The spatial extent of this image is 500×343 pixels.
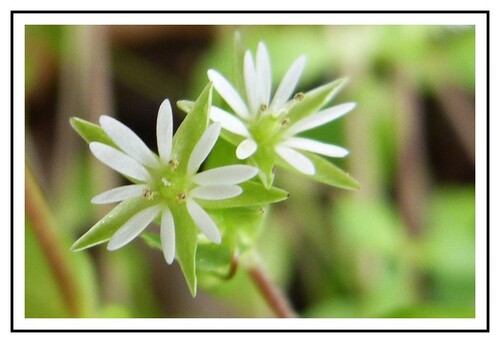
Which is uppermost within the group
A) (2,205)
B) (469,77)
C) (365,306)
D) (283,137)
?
(469,77)

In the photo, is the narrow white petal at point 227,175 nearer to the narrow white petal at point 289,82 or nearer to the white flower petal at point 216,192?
the white flower petal at point 216,192

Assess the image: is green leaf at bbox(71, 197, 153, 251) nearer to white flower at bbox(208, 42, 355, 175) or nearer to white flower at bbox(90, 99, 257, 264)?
white flower at bbox(90, 99, 257, 264)

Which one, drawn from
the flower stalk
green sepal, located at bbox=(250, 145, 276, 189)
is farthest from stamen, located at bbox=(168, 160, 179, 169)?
the flower stalk

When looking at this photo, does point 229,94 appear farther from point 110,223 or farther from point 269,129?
point 110,223

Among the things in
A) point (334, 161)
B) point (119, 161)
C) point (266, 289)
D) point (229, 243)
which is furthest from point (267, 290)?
point (334, 161)
